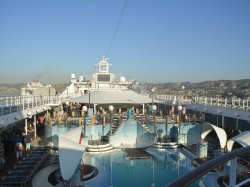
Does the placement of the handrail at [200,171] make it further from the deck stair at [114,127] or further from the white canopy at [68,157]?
the deck stair at [114,127]

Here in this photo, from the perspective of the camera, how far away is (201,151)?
13.7 metres

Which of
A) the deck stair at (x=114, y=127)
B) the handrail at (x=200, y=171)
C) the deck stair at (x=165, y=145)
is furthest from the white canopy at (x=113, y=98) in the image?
the handrail at (x=200, y=171)

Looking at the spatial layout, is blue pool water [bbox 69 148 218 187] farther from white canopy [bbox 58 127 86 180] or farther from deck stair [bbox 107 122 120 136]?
deck stair [bbox 107 122 120 136]

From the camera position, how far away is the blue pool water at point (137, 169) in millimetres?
10812

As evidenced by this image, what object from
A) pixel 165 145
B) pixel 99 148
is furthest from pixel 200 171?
pixel 165 145

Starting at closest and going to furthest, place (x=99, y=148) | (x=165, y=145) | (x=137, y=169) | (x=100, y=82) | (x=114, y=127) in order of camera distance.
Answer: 1. (x=137, y=169)
2. (x=99, y=148)
3. (x=165, y=145)
4. (x=114, y=127)
5. (x=100, y=82)

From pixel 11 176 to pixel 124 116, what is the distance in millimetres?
9771

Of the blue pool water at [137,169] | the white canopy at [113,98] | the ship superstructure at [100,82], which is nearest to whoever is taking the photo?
the blue pool water at [137,169]

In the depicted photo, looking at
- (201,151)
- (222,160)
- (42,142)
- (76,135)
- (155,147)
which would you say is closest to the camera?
(222,160)

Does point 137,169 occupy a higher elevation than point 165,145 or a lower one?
lower

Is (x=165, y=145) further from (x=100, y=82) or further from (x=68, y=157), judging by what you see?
(x=100, y=82)

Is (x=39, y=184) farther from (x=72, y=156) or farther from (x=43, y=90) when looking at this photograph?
(x=43, y=90)

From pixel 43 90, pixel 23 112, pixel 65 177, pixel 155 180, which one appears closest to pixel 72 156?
pixel 65 177

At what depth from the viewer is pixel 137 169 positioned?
12.5 m
